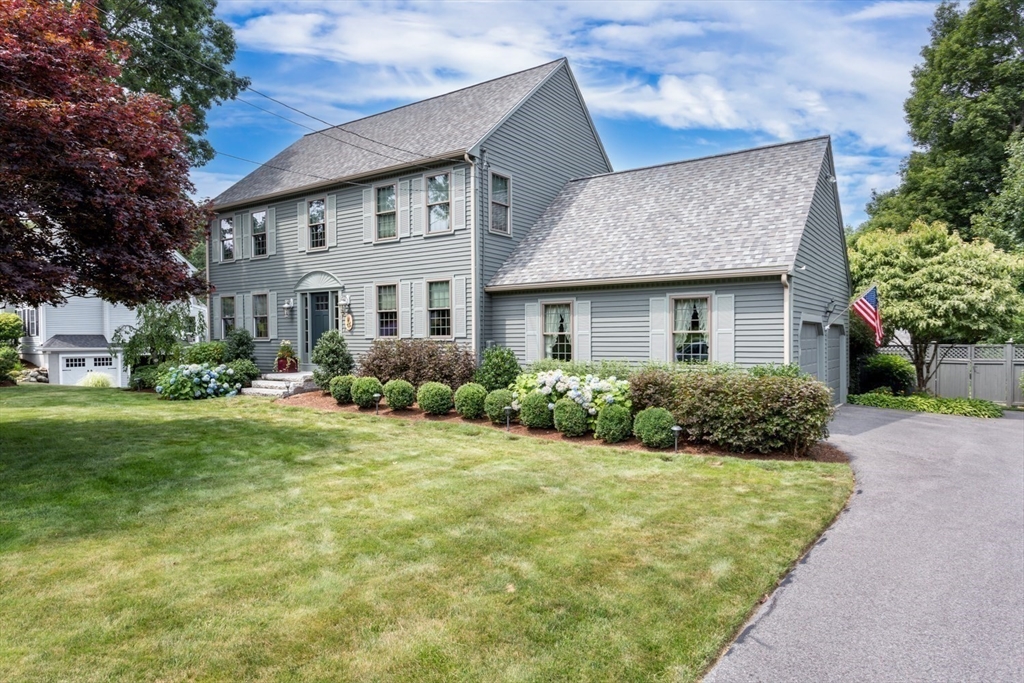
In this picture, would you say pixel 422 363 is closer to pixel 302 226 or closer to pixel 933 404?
pixel 302 226

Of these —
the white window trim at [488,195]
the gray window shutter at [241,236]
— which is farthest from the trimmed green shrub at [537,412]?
the gray window shutter at [241,236]

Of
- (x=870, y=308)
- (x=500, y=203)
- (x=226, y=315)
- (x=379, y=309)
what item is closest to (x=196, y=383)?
(x=379, y=309)

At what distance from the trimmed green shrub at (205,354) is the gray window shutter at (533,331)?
9.59 m

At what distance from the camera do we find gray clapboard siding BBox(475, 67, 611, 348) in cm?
1399

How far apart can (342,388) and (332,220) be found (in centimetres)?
582

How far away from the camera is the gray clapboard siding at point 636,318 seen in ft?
34.9

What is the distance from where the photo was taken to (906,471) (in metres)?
7.57

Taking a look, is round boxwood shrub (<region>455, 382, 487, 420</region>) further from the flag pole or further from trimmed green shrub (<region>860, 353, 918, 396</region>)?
trimmed green shrub (<region>860, 353, 918, 396</region>)

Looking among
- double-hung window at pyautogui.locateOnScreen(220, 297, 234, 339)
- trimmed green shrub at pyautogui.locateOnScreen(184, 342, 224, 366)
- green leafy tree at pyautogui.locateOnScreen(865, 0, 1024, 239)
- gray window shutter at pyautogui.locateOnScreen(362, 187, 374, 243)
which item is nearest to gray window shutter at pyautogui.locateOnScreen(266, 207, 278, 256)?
double-hung window at pyautogui.locateOnScreen(220, 297, 234, 339)

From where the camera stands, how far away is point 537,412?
32.6 ft

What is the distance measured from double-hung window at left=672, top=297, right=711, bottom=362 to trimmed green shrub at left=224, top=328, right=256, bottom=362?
42.7 ft

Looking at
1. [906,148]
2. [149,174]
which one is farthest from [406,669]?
[906,148]

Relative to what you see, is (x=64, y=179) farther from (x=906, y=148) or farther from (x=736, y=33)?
(x=906, y=148)

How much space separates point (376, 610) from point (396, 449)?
16.4ft
